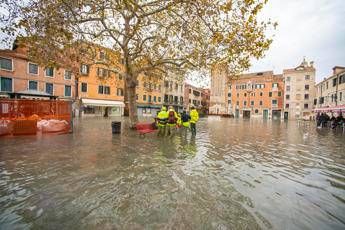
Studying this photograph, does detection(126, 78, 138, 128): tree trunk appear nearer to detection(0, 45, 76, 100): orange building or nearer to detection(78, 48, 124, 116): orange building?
detection(0, 45, 76, 100): orange building

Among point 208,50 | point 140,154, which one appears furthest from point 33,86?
point 140,154

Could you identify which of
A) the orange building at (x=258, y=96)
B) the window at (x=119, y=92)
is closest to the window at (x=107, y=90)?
the window at (x=119, y=92)

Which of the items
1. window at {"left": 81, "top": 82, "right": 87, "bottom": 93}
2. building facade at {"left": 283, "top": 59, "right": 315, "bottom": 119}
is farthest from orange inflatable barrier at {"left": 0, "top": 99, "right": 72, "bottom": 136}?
building facade at {"left": 283, "top": 59, "right": 315, "bottom": 119}

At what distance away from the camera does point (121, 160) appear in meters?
6.29

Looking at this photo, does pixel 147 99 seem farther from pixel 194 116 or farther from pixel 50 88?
pixel 194 116

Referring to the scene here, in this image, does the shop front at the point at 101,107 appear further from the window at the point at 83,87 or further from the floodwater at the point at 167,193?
the floodwater at the point at 167,193

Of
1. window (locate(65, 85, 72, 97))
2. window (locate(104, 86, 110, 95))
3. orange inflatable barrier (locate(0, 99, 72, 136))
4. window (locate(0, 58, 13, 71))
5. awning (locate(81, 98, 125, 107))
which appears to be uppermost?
window (locate(0, 58, 13, 71))

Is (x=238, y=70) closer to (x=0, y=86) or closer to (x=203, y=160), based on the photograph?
(x=203, y=160)

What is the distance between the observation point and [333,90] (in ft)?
123

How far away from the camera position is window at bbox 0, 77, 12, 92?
86.5 feet

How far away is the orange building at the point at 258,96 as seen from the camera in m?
64.0

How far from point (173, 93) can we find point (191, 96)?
13.2m

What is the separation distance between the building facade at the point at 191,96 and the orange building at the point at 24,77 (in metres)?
38.7

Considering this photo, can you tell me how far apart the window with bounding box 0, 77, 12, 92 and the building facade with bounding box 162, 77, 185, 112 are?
112 ft
